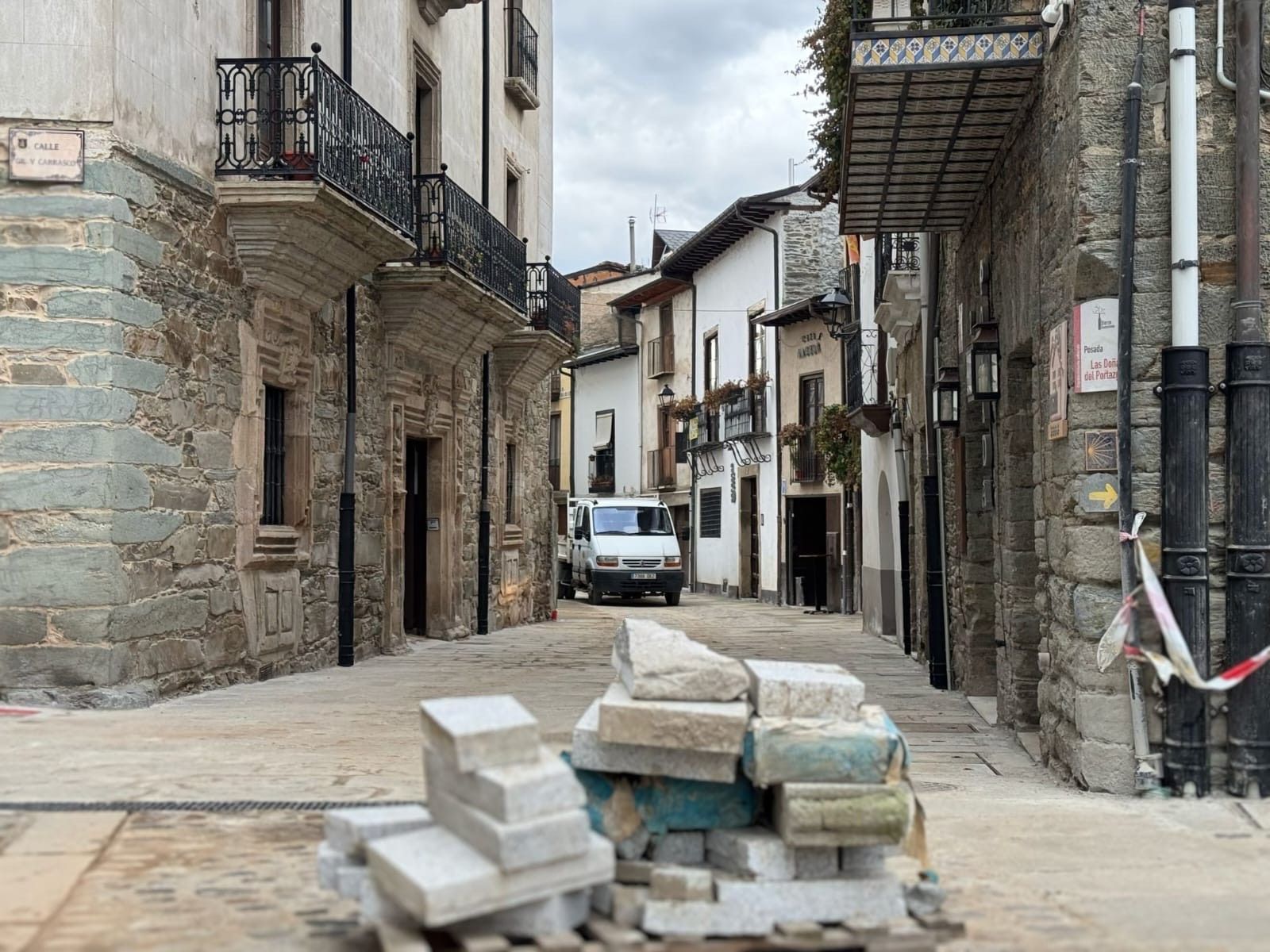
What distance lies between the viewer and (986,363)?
30.6 ft

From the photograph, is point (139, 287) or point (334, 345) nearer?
A: point (139, 287)

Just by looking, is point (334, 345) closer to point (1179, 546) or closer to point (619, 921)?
point (1179, 546)

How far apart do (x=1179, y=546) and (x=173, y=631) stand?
6.40 metres

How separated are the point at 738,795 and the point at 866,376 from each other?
17467 millimetres

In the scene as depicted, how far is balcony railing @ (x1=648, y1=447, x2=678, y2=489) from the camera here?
39.3 metres

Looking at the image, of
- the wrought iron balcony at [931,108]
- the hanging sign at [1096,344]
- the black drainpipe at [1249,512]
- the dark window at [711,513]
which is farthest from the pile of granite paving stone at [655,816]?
the dark window at [711,513]

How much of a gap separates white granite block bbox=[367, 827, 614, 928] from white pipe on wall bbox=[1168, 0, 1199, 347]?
3.83 m

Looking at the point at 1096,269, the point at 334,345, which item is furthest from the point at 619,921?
the point at 334,345

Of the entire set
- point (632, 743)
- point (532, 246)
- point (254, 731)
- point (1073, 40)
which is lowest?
point (254, 731)

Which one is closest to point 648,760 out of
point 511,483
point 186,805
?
point 186,805

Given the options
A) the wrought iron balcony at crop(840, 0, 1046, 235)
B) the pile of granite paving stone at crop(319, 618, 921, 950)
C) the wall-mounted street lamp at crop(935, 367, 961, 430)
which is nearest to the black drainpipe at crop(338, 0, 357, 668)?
the wrought iron balcony at crop(840, 0, 1046, 235)

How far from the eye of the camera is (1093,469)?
22.0 feet

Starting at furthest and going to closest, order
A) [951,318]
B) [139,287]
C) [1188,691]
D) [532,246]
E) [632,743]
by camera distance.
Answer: [532,246] < [951,318] < [139,287] < [1188,691] < [632,743]

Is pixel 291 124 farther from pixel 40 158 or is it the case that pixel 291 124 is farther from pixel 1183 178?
pixel 1183 178
